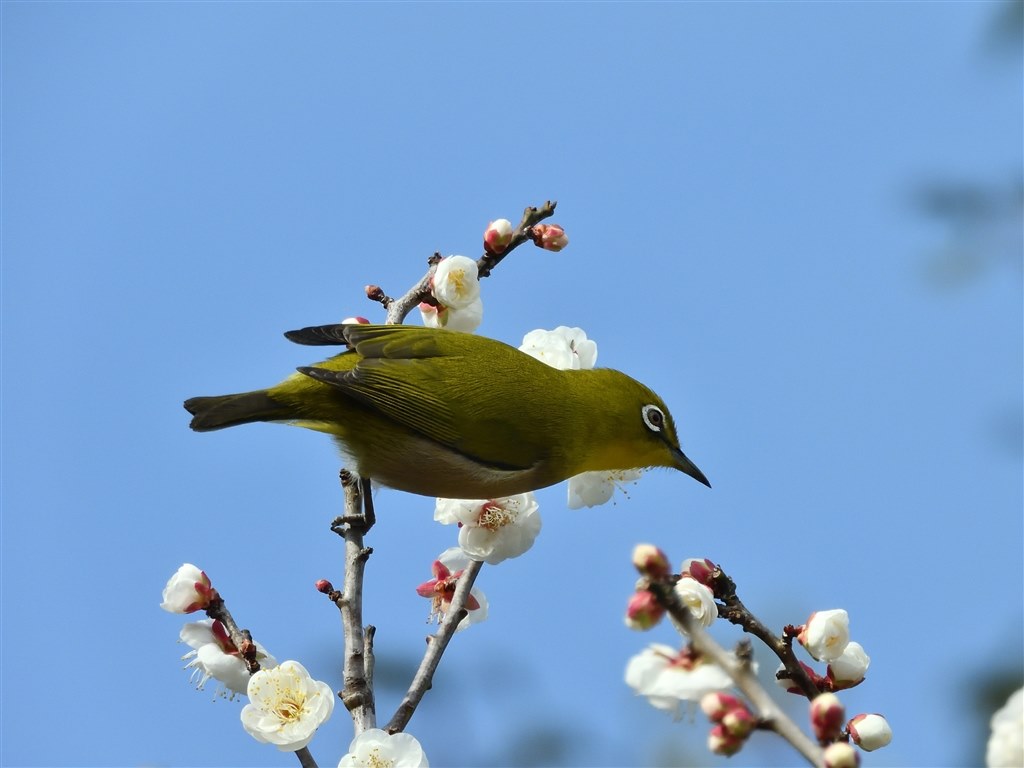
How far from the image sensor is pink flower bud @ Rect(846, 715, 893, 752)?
10.8 feet

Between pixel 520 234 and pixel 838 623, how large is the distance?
217 cm

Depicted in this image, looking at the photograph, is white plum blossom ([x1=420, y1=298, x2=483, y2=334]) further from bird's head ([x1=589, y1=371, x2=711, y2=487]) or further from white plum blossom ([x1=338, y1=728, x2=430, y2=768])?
white plum blossom ([x1=338, y1=728, x2=430, y2=768])

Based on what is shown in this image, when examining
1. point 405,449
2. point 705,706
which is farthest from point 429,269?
point 705,706

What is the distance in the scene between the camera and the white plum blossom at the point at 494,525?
13.8ft

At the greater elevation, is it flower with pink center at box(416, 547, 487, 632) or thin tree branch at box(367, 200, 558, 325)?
thin tree branch at box(367, 200, 558, 325)

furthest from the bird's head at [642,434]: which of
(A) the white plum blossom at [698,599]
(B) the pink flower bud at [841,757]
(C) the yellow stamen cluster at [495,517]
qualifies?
(B) the pink flower bud at [841,757]

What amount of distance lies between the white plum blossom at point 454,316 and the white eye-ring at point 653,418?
945 mm

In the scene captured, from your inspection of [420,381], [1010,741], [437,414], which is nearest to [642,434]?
[437,414]

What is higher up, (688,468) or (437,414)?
(437,414)

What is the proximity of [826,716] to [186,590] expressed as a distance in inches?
95.1

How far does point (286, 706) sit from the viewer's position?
357 centimetres

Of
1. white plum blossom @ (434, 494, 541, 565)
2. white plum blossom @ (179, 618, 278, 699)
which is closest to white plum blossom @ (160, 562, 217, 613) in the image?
white plum blossom @ (179, 618, 278, 699)

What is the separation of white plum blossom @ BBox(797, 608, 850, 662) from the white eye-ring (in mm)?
1931

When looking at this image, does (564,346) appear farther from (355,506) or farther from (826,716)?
(826,716)
